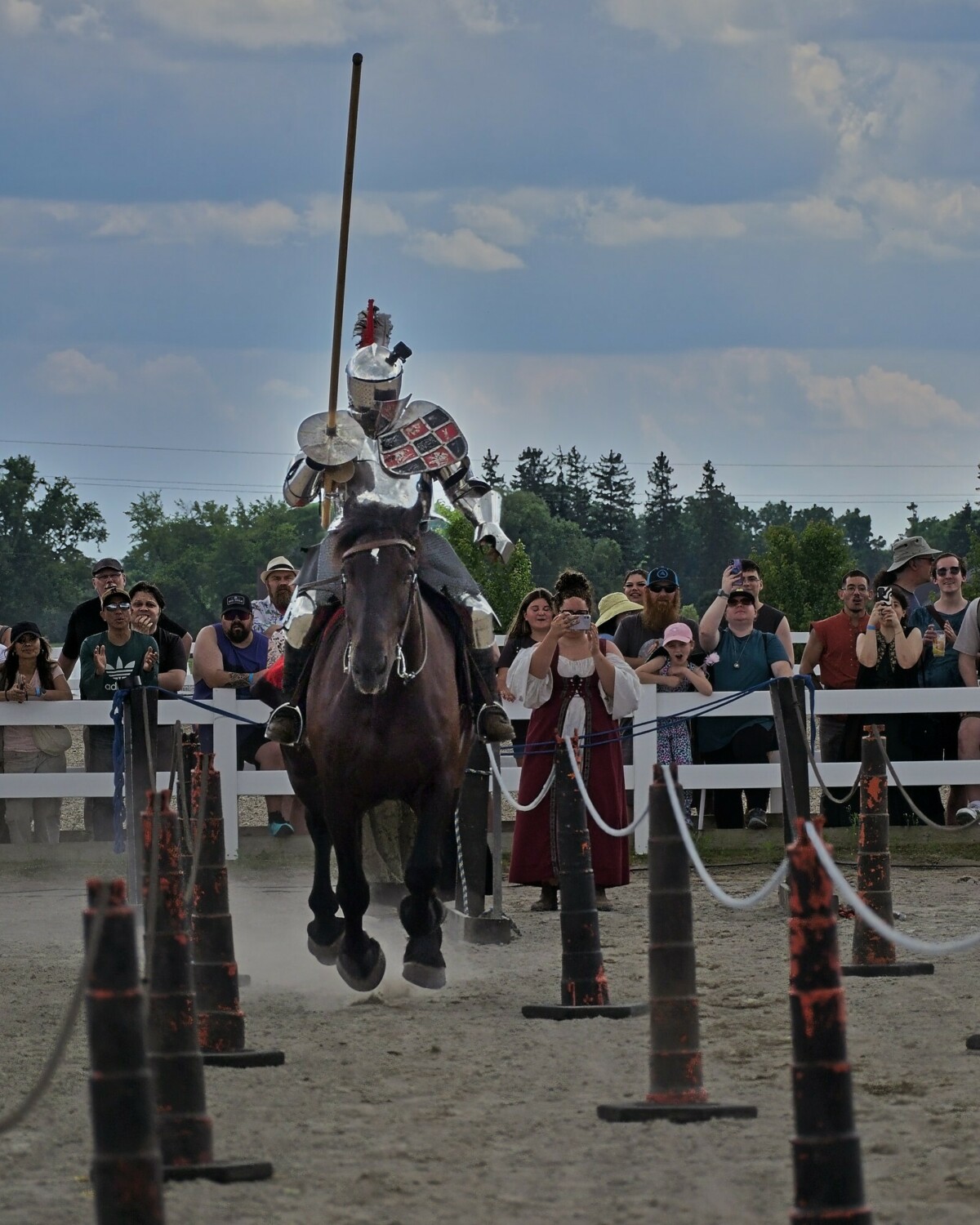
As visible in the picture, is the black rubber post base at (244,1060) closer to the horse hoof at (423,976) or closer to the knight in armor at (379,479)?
the horse hoof at (423,976)

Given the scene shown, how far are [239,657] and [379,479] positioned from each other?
21.0 ft

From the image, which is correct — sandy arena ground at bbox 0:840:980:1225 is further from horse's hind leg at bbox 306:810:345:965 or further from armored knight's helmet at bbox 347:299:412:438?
armored knight's helmet at bbox 347:299:412:438

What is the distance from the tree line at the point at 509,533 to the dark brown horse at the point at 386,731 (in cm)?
8000

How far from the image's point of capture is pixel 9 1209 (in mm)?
5855

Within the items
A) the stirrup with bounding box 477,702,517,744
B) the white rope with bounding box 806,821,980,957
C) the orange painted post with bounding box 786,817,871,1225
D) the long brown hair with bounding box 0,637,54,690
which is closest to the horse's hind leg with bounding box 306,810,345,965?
the stirrup with bounding box 477,702,517,744

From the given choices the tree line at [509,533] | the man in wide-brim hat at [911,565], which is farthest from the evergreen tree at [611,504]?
the man in wide-brim hat at [911,565]

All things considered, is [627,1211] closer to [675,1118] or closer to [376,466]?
[675,1118]

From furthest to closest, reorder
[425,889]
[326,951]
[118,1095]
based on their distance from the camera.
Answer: [326,951] → [425,889] → [118,1095]

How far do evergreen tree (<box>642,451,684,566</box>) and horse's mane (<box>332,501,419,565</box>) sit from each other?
524ft

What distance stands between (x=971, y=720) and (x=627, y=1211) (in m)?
11.1

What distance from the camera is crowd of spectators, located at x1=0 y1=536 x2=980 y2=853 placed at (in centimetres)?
1598

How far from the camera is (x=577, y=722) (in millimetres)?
13094

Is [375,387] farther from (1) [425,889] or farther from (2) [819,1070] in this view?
(2) [819,1070]

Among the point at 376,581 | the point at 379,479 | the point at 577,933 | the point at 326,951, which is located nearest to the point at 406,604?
the point at 376,581
